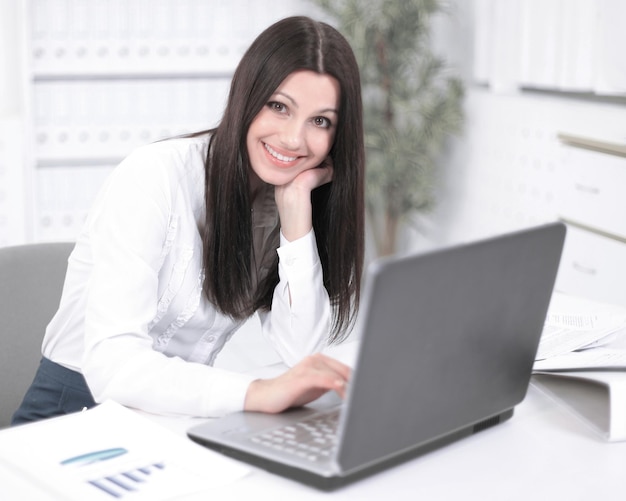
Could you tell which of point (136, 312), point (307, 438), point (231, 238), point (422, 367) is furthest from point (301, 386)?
point (231, 238)

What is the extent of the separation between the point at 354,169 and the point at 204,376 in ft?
2.19

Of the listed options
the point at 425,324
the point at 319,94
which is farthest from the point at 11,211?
the point at 425,324

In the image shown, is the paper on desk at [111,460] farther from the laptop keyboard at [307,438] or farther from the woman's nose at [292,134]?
the woman's nose at [292,134]

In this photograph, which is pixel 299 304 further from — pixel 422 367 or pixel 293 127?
pixel 422 367

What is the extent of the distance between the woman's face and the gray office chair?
1.55 feet

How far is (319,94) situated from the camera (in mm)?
1717

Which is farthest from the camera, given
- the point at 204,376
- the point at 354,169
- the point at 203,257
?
the point at 354,169

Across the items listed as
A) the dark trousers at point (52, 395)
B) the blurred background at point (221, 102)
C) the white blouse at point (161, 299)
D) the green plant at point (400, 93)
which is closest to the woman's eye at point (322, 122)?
the white blouse at point (161, 299)

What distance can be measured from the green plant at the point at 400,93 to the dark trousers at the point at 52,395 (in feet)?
8.78

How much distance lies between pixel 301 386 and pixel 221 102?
10.5ft

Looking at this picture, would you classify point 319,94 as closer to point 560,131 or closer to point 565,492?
point 565,492

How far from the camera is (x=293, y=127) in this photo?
1.73 metres

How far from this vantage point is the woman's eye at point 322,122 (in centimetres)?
177

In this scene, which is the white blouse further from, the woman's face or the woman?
the woman's face
